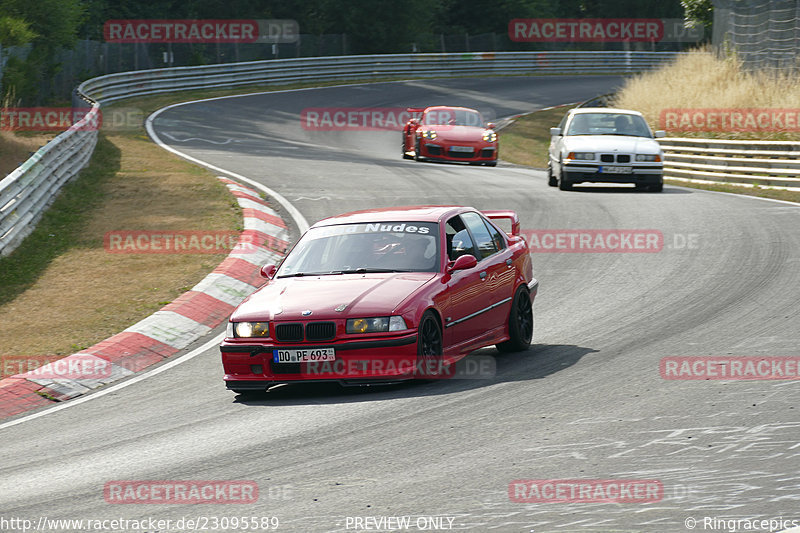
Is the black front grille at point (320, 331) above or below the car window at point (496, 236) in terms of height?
below

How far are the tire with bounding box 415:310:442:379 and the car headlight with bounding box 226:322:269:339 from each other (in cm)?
117

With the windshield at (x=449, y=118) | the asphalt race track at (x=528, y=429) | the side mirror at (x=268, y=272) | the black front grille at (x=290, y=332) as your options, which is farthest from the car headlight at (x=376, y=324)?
the windshield at (x=449, y=118)

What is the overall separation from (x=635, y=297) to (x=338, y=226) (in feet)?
12.5

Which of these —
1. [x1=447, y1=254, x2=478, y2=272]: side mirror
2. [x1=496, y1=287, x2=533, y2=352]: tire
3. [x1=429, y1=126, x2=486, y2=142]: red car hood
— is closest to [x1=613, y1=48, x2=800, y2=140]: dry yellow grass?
[x1=429, y1=126, x2=486, y2=142]: red car hood

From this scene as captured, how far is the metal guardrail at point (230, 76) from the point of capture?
1661 cm

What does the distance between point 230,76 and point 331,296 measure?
41577mm

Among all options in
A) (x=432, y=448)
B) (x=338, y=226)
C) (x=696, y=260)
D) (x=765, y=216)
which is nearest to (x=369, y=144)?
(x=765, y=216)

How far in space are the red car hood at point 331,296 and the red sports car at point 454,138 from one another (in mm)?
19078

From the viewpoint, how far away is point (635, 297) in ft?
40.3

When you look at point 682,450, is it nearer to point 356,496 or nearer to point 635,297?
point 356,496

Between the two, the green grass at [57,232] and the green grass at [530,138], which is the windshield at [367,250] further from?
the green grass at [530,138]

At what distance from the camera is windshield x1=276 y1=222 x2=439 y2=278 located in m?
9.52

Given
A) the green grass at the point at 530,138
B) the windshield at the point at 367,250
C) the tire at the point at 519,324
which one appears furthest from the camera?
the green grass at the point at 530,138

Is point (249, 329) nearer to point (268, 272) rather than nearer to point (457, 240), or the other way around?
point (268, 272)
